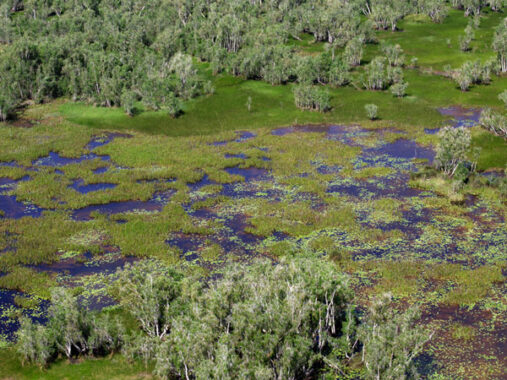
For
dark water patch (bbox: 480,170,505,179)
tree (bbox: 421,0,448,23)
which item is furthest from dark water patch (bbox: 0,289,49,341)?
tree (bbox: 421,0,448,23)

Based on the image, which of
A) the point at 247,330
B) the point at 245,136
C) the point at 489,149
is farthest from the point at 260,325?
the point at 489,149

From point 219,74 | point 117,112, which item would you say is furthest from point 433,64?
point 117,112

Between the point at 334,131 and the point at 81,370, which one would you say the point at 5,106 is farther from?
the point at 81,370

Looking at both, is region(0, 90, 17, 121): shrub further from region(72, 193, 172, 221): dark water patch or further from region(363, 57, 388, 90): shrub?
region(363, 57, 388, 90): shrub

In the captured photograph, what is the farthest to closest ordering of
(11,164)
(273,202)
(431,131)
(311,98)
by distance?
(311,98)
(431,131)
(11,164)
(273,202)

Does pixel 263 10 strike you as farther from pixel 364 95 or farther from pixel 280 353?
pixel 280 353

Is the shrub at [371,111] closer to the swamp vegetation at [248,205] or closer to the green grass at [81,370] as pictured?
the swamp vegetation at [248,205]

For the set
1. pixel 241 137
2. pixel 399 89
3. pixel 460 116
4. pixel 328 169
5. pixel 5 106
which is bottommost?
pixel 328 169
